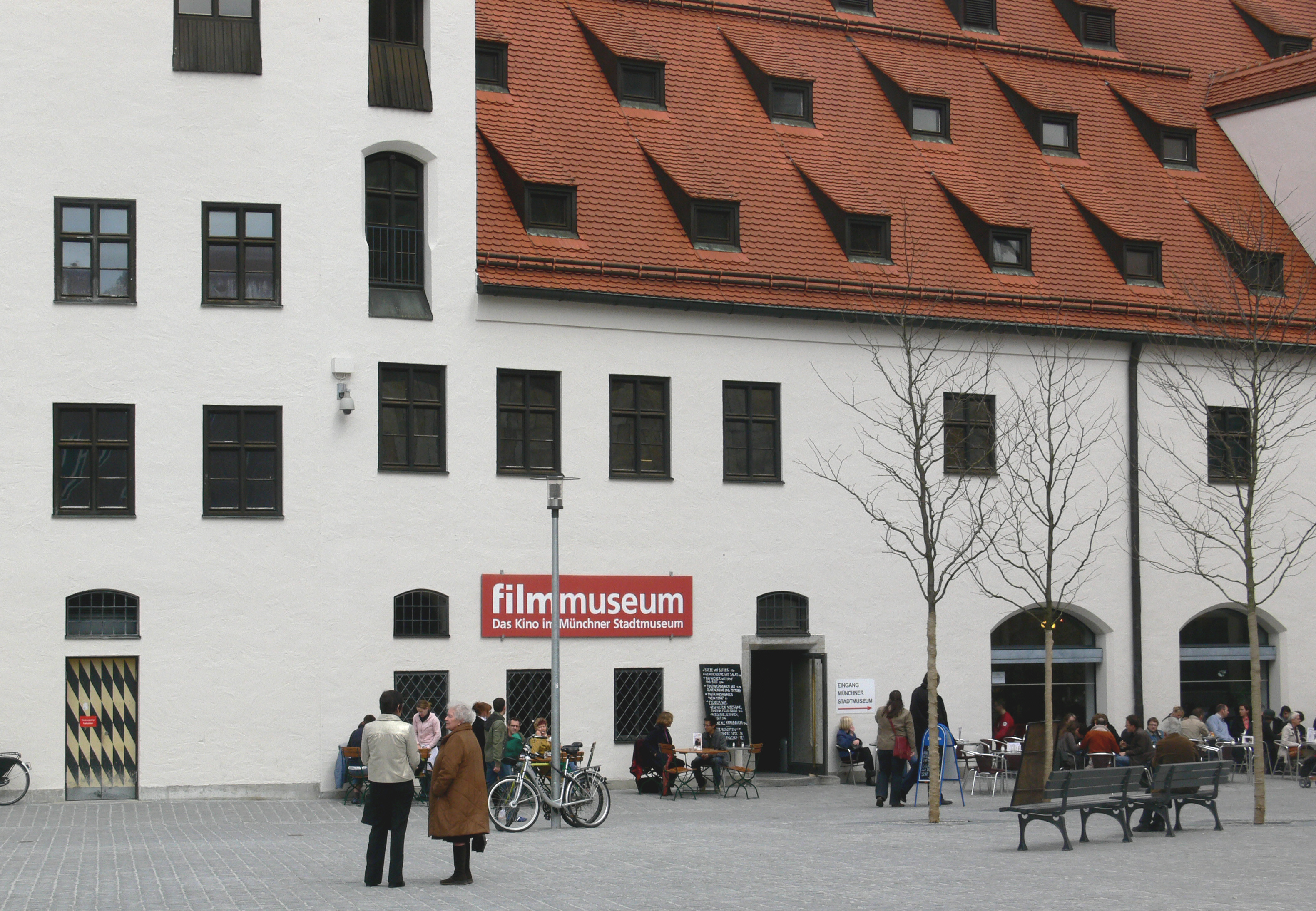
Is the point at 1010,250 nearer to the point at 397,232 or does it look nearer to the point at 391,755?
the point at 397,232

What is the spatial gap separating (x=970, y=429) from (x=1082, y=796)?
12452 millimetres

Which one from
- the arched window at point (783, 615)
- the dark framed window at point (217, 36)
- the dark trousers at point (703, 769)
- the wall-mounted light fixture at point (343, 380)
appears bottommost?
the dark trousers at point (703, 769)

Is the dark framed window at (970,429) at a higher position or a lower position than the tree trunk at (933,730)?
higher

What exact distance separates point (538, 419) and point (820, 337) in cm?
525

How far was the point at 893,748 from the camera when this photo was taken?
83.8 ft

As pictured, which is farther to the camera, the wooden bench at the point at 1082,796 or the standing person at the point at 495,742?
the standing person at the point at 495,742

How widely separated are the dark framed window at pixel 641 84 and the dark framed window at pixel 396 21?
4.85m

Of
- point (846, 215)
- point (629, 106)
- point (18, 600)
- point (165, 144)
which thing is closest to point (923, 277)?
point (846, 215)

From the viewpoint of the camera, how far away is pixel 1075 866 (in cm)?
1777

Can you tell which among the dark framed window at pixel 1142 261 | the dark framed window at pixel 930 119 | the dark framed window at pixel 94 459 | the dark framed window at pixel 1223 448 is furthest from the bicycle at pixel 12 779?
the dark framed window at pixel 1142 261

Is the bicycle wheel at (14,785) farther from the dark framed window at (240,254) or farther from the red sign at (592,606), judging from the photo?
the dark framed window at (240,254)

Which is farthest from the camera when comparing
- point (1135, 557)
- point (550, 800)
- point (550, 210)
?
point (1135, 557)

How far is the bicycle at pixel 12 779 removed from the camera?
2536cm

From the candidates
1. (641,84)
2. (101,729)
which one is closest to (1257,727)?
(101,729)
